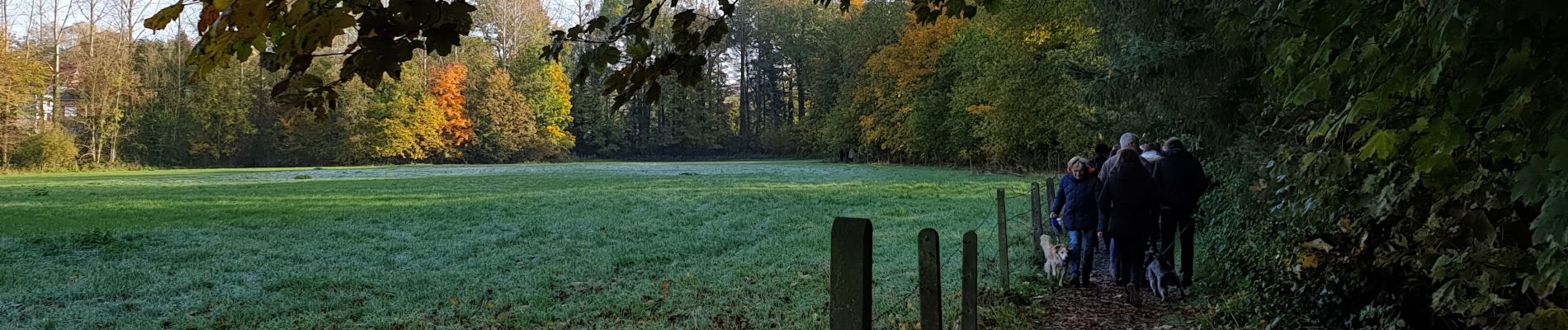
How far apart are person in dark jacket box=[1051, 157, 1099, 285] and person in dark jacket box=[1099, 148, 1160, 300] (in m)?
0.44

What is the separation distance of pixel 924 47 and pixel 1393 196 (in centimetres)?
3606

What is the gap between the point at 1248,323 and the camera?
4.61m

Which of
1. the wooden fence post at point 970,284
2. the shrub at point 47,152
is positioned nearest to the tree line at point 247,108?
the shrub at point 47,152

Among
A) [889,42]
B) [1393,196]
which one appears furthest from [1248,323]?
[889,42]

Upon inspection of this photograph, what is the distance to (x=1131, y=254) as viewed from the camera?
18.7 feet

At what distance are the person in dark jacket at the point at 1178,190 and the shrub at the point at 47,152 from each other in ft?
166

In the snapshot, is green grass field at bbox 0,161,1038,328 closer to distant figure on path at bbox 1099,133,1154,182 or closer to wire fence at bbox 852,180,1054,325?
wire fence at bbox 852,180,1054,325

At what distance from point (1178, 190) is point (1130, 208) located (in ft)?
2.67

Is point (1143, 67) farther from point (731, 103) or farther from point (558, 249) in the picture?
point (731, 103)

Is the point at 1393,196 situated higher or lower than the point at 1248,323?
higher

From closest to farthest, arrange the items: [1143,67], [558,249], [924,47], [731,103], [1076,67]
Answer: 1. [1143,67]
2. [558,249]
3. [1076,67]
4. [924,47]
5. [731,103]

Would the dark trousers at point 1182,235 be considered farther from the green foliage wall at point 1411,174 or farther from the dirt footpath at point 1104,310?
the green foliage wall at point 1411,174

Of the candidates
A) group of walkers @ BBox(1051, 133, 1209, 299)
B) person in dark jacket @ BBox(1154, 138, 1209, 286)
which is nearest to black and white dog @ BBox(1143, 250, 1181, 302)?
group of walkers @ BBox(1051, 133, 1209, 299)

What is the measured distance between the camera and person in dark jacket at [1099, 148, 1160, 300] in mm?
5660
